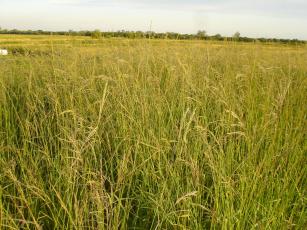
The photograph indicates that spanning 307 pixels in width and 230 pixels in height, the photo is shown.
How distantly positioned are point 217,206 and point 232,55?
13.4ft

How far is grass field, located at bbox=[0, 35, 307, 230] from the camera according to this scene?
154cm

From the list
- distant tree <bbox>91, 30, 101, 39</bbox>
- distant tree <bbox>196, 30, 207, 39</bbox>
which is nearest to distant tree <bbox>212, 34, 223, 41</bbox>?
distant tree <bbox>196, 30, 207, 39</bbox>

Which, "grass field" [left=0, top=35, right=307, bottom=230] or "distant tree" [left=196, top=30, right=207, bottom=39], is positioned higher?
"distant tree" [left=196, top=30, right=207, bottom=39]

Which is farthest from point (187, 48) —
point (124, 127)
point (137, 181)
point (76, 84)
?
point (137, 181)

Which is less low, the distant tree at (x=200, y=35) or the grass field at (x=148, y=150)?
the distant tree at (x=200, y=35)

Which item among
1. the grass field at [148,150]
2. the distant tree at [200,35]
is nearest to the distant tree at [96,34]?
the grass field at [148,150]

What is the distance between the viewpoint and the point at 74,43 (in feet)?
16.7

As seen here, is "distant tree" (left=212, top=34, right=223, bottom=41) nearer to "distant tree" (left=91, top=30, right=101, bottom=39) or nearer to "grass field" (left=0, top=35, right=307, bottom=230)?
"grass field" (left=0, top=35, right=307, bottom=230)

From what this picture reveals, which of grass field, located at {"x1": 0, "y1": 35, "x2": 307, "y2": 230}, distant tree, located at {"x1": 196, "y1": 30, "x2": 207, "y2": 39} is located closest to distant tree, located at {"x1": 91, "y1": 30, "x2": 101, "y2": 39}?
grass field, located at {"x1": 0, "y1": 35, "x2": 307, "y2": 230}

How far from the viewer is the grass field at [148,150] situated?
1.54m

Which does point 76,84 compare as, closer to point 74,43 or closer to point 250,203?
point 250,203

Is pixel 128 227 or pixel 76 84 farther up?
pixel 76 84

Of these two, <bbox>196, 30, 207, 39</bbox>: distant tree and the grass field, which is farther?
<bbox>196, 30, 207, 39</bbox>: distant tree

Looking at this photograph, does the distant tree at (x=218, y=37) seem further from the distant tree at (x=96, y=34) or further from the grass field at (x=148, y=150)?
the distant tree at (x=96, y=34)
